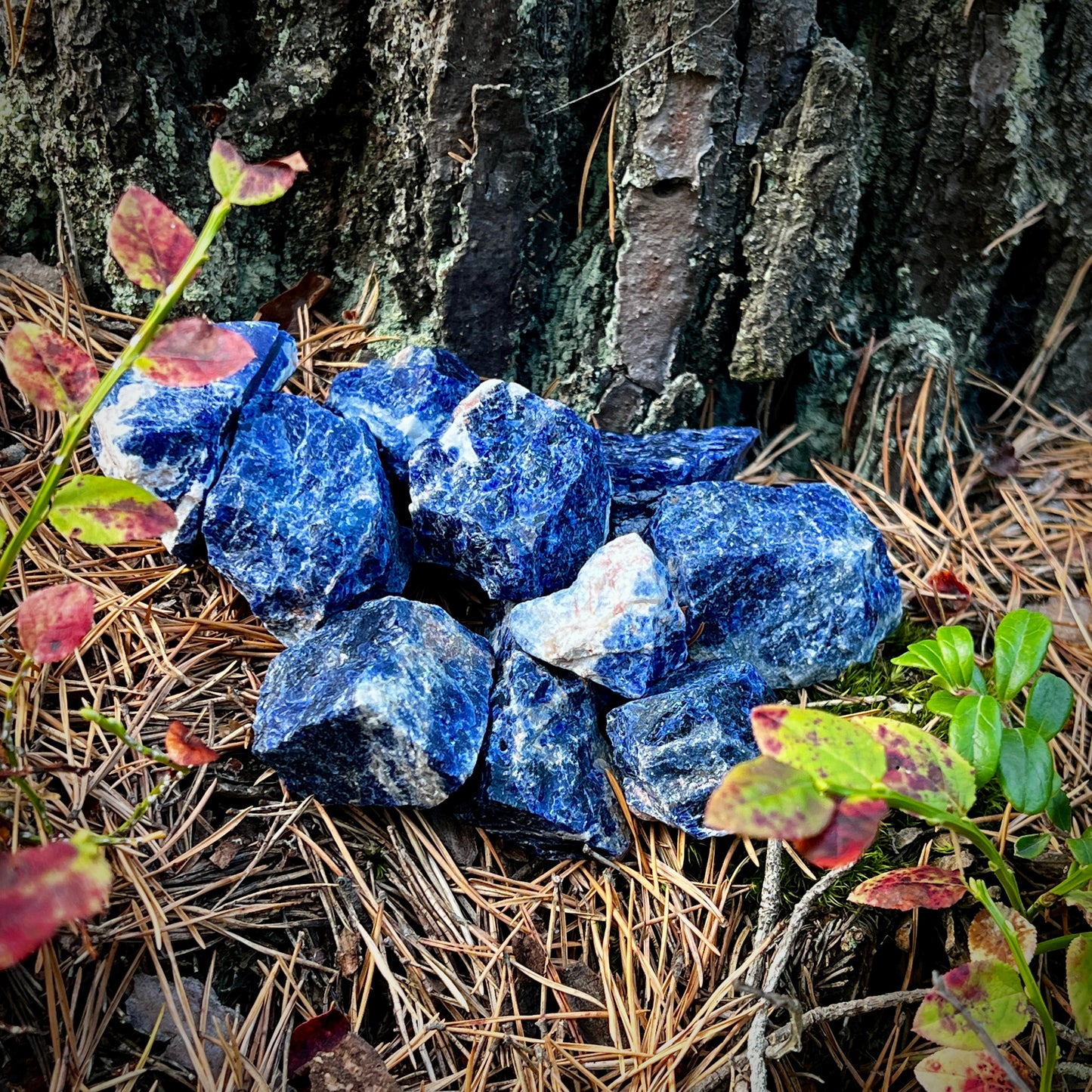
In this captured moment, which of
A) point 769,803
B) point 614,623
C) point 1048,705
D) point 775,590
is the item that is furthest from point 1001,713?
point 769,803

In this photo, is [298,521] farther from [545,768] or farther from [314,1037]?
[314,1037]

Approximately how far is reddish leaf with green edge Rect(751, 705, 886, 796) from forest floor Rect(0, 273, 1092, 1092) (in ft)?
1.82

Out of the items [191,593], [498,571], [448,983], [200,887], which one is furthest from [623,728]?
[191,593]

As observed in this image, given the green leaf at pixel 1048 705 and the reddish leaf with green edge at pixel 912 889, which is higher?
the green leaf at pixel 1048 705

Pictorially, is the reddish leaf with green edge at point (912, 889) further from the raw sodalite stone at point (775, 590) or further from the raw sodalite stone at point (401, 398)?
the raw sodalite stone at point (401, 398)

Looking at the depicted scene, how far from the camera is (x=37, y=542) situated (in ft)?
5.10

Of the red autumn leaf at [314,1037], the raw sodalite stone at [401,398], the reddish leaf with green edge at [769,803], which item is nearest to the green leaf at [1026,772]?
the reddish leaf with green edge at [769,803]

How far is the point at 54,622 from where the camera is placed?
1060 millimetres

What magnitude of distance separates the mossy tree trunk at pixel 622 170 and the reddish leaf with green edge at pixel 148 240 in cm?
86

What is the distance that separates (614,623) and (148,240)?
847 mm

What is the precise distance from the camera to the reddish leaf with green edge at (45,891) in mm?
782

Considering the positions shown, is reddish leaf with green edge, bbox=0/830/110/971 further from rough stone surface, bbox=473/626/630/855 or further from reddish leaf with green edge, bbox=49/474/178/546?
rough stone surface, bbox=473/626/630/855

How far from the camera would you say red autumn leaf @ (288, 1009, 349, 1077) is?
1.18m

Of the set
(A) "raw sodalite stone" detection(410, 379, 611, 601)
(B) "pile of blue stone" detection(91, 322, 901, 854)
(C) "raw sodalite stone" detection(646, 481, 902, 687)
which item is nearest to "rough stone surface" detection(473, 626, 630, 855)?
(B) "pile of blue stone" detection(91, 322, 901, 854)
